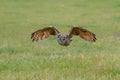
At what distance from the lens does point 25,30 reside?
18984 millimetres

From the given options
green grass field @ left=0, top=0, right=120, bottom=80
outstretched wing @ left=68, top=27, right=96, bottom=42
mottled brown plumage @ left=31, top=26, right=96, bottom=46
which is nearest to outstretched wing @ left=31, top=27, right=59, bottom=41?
mottled brown plumage @ left=31, top=26, right=96, bottom=46

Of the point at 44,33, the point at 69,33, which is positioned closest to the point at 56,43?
the point at 44,33

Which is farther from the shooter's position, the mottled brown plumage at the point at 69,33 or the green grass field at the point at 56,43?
the green grass field at the point at 56,43

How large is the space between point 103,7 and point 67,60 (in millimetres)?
19829

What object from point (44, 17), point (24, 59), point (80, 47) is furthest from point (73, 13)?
point (24, 59)

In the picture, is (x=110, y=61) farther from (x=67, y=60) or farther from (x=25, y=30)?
(x=25, y=30)

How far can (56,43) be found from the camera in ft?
44.5

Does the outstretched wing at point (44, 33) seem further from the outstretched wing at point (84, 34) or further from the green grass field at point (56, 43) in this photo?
the green grass field at point (56, 43)

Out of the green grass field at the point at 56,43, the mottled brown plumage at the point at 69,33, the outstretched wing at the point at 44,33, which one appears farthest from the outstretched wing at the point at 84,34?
the green grass field at the point at 56,43

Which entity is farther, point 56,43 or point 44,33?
point 56,43

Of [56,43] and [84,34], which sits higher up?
[84,34]

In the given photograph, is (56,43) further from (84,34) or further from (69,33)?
(69,33)

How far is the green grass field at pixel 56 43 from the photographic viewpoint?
797 cm

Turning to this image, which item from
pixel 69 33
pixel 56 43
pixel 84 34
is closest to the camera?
pixel 69 33
